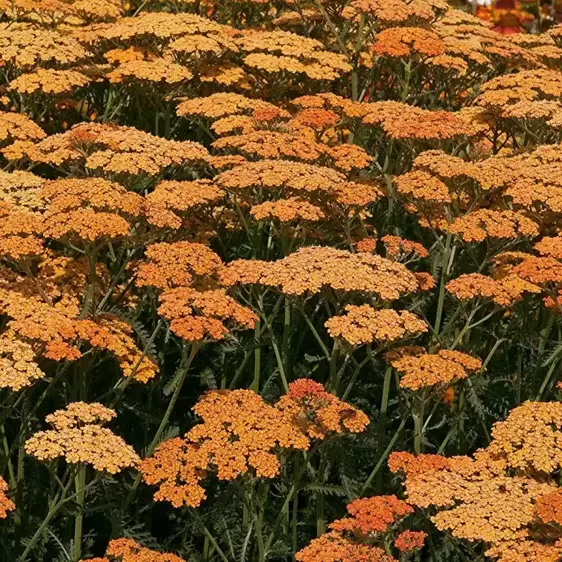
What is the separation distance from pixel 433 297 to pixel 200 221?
174 centimetres

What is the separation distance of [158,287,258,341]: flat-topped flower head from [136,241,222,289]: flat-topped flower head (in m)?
0.09

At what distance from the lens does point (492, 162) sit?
8.29 meters

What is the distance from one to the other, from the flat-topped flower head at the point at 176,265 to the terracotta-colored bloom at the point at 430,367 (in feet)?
3.73

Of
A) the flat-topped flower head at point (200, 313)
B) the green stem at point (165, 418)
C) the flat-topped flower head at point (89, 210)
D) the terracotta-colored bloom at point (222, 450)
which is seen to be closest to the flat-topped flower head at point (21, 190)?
the flat-topped flower head at point (89, 210)

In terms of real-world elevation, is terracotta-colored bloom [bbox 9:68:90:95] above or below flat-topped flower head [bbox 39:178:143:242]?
above

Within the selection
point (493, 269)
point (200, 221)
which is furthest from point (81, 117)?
point (493, 269)

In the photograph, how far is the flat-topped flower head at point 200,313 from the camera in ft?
20.9

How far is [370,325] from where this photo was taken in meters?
6.50

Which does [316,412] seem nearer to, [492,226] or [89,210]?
[89,210]

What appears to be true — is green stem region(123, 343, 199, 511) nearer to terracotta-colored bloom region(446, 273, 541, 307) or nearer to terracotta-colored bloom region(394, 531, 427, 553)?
terracotta-colored bloom region(394, 531, 427, 553)

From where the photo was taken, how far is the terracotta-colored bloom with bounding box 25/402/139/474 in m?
5.69

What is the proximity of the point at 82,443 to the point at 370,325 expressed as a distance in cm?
164

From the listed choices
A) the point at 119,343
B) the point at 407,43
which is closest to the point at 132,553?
the point at 119,343

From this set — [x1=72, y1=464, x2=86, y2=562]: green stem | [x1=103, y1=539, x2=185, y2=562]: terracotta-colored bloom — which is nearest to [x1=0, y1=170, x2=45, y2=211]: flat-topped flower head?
[x1=72, y1=464, x2=86, y2=562]: green stem
